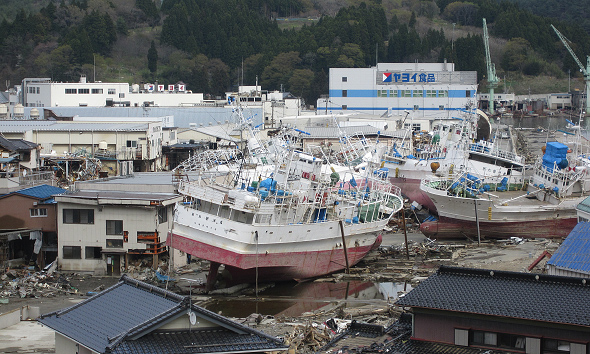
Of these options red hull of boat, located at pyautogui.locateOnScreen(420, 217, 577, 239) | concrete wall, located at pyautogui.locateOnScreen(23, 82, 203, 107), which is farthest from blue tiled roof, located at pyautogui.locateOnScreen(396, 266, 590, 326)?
concrete wall, located at pyautogui.locateOnScreen(23, 82, 203, 107)

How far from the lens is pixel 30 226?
25734mm

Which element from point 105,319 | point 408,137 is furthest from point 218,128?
point 105,319

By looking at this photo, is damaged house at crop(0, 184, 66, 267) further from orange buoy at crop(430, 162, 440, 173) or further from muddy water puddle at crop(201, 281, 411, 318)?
orange buoy at crop(430, 162, 440, 173)

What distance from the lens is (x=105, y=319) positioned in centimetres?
1303

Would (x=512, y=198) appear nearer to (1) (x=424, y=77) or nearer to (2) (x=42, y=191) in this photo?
(2) (x=42, y=191)

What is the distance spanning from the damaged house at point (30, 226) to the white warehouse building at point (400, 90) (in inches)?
1571

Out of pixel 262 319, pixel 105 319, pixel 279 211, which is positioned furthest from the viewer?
pixel 279 211

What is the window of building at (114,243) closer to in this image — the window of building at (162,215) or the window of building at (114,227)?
the window of building at (114,227)

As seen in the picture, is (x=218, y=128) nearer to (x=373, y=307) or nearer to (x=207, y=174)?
(x=207, y=174)

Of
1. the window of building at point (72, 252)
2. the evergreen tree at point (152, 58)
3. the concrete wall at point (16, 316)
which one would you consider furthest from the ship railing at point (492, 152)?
the evergreen tree at point (152, 58)

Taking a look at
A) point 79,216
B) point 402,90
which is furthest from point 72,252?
point 402,90

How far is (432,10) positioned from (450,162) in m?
99.7

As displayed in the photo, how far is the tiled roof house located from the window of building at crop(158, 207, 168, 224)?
41.9 feet

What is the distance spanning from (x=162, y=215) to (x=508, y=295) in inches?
561
